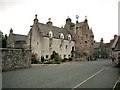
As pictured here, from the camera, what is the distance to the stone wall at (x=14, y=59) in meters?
32.0

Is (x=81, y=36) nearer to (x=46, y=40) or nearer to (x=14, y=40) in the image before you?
(x=46, y=40)

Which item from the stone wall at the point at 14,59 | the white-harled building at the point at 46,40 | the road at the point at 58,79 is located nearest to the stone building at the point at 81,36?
the white-harled building at the point at 46,40

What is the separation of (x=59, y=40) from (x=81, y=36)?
1272 cm

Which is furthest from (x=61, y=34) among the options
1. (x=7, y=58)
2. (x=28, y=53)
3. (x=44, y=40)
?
(x=7, y=58)

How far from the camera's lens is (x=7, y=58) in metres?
32.8

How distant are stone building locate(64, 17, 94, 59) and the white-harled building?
777cm

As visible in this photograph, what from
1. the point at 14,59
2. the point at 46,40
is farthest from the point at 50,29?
the point at 14,59

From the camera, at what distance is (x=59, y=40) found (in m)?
65.9

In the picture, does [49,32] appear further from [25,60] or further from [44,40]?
[25,60]

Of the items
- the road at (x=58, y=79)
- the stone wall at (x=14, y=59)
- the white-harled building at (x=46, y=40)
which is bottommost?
the road at (x=58, y=79)

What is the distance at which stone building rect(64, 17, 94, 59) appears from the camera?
7562 centimetres

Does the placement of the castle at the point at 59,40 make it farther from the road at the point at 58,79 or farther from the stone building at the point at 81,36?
the road at the point at 58,79

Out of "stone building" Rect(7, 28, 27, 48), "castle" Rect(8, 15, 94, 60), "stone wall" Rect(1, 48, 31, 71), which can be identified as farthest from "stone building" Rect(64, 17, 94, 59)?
"stone wall" Rect(1, 48, 31, 71)

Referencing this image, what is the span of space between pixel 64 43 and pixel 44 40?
10.9 meters
